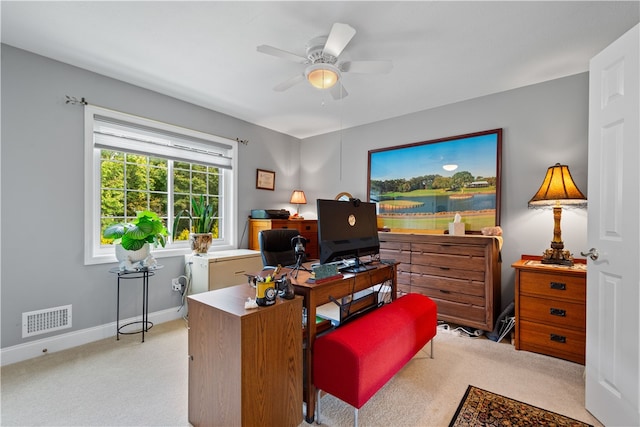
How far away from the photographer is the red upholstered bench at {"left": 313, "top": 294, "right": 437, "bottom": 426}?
1454 mm

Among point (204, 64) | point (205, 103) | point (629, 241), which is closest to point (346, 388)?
point (629, 241)

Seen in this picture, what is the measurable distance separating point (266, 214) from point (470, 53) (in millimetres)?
2930

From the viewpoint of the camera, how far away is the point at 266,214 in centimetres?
398

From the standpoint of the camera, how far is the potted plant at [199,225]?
3.29 meters

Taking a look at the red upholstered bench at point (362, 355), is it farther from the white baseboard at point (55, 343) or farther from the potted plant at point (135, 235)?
the white baseboard at point (55, 343)

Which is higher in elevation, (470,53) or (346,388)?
(470,53)

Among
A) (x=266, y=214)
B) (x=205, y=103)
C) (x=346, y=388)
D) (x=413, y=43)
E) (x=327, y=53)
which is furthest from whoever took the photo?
(x=266, y=214)

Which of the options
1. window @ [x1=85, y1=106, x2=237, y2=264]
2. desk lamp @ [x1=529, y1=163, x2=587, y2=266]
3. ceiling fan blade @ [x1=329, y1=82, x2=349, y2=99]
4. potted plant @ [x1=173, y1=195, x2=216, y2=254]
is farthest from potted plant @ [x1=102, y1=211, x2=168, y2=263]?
desk lamp @ [x1=529, y1=163, x2=587, y2=266]

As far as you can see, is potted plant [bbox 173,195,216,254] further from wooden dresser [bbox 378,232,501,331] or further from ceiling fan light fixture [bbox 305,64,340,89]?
wooden dresser [bbox 378,232,501,331]

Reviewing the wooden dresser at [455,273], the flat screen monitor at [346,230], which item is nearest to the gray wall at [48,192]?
the flat screen monitor at [346,230]

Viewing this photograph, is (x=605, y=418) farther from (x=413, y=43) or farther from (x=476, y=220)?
(x=413, y=43)

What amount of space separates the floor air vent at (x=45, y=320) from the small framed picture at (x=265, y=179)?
2.55 m

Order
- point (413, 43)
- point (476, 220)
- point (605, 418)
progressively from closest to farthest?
point (605, 418)
point (413, 43)
point (476, 220)

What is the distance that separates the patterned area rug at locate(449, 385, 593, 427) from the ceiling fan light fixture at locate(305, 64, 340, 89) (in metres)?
2.43
